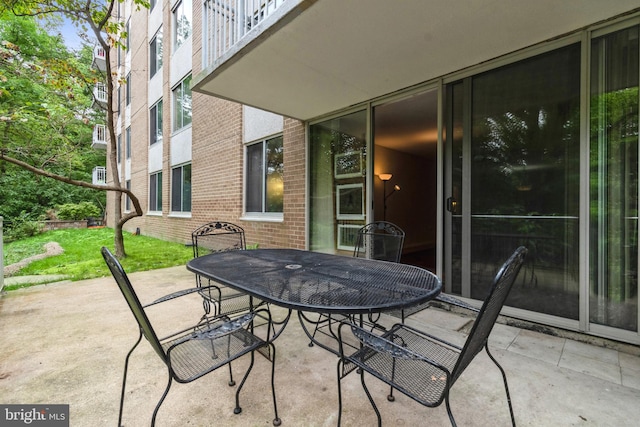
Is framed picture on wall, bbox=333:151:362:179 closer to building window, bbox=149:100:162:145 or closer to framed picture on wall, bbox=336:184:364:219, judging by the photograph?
framed picture on wall, bbox=336:184:364:219

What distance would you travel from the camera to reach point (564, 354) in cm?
211

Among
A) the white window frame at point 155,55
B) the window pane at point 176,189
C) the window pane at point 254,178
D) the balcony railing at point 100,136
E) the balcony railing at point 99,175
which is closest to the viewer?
the window pane at point 254,178

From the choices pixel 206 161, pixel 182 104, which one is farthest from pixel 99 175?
pixel 206 161

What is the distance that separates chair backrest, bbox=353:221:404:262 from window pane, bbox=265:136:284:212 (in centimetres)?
238

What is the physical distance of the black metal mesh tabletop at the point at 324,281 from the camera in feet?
4.29

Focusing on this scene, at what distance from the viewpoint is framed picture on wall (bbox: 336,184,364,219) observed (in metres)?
3.96

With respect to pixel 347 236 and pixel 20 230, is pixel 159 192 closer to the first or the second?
pixel 20 230

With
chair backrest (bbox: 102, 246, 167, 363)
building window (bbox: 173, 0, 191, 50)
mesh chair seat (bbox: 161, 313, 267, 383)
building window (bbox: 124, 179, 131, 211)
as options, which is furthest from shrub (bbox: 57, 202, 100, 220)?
chair backrest (bbox: 102, 246, 167, 363)

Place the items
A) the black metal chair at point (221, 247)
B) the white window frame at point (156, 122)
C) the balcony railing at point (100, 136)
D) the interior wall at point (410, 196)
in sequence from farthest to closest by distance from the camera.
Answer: the balcony railing at point (100, 136)
the white window frame at point (156, 122)
the interior wall at point (410, 196)
the black metal chair at point (221, 247)

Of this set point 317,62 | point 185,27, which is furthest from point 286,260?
point 185,27

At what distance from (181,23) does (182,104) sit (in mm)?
2253

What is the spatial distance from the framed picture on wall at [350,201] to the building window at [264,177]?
4.30 feet

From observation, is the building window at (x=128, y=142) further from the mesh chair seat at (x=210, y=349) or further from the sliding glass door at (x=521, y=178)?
the sliding glass door at (x=521, y=178)

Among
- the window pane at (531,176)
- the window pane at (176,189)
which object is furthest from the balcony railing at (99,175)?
the window pane at (531,176)
